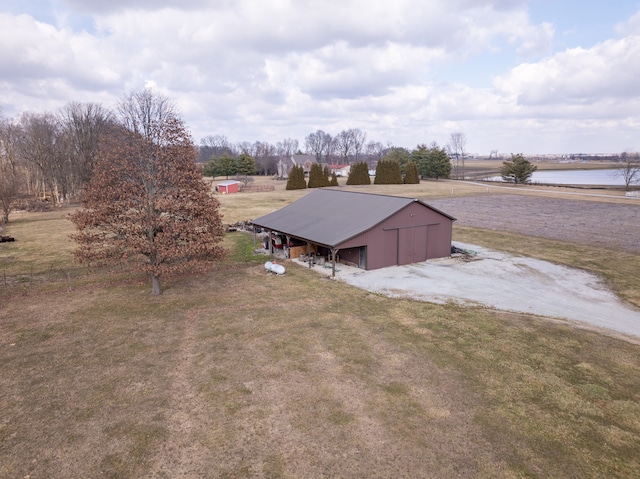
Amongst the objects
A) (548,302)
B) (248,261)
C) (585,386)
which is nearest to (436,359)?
(585,386)

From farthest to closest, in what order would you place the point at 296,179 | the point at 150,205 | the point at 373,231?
the point at 296,179
the point at 373,231
the point at 150,205

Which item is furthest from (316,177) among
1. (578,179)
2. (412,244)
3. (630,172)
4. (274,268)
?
(578,179)

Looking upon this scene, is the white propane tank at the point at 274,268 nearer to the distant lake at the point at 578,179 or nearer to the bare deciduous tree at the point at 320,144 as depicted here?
the distant lake at the point at 578,179

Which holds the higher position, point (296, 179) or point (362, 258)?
point (296, 179)

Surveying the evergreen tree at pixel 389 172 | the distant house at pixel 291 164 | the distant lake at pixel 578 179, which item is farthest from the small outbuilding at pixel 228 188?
the distant lake at pixel 578 179

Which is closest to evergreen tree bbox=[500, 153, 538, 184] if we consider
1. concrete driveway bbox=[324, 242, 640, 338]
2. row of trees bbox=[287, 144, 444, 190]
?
row of trees bbox=[287, 144, 444, 190]

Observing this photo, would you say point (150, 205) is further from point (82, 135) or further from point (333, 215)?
point (82, 135)
